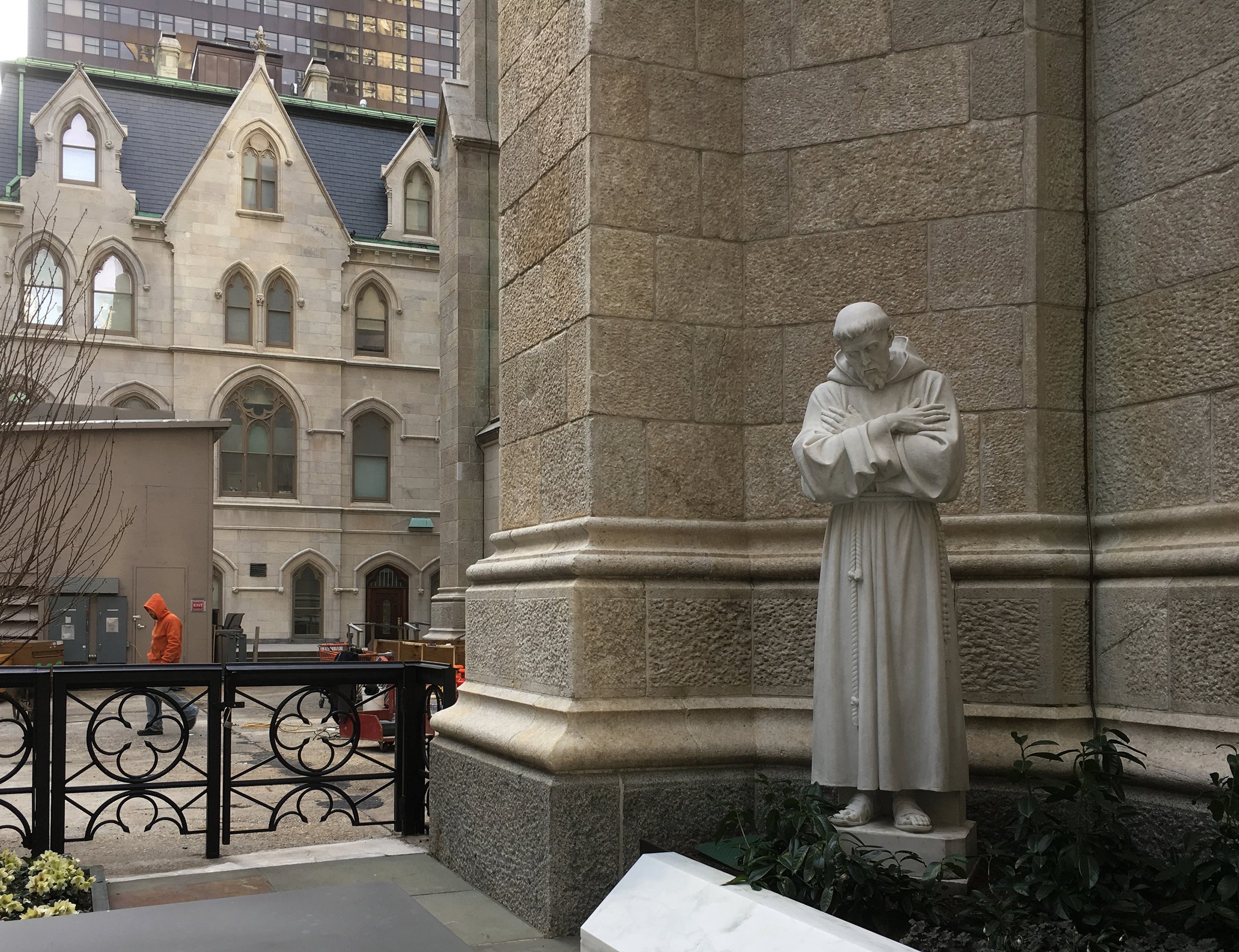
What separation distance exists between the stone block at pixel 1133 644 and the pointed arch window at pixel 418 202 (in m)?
33.8

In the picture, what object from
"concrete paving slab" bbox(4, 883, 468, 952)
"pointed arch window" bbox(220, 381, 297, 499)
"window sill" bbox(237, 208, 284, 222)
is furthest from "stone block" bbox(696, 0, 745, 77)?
"window sill" bbox(237, 208, 284, 222)

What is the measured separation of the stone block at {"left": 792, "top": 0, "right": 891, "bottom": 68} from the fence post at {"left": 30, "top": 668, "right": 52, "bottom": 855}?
18.0ft

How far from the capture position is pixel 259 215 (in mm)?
34406

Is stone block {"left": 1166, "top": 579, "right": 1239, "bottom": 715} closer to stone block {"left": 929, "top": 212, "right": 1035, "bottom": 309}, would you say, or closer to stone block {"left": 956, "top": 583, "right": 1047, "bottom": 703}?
stone block {"left": 956, "top": 583, "right": 1047, "bottom": 703}

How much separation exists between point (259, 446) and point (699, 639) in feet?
100

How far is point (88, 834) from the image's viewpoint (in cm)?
700

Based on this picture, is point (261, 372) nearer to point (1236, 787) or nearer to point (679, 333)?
point (679, 333)

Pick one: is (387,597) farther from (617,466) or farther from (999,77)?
(999,77)

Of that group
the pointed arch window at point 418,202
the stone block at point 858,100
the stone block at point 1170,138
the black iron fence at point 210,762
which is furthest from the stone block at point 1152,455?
the pointed arch window at point 418,202

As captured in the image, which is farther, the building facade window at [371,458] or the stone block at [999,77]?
the building facade window at [371,458]

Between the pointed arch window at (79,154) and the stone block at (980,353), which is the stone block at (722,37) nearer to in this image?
the stone block at (980,353)

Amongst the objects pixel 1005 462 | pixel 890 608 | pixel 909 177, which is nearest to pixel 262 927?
pixel 890 608

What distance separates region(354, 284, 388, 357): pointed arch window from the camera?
3588cm

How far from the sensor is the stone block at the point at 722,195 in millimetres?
6074
